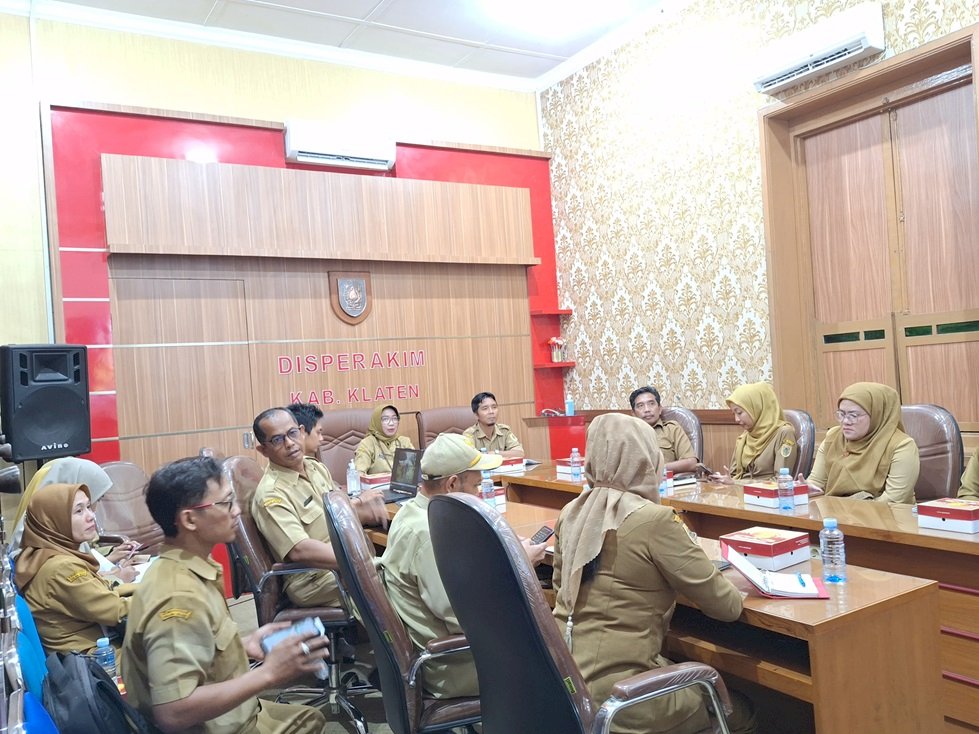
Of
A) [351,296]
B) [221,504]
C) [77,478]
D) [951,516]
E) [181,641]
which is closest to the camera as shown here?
[181,641]

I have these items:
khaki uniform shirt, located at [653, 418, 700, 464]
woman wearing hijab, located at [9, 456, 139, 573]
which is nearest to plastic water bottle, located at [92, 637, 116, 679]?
woman wearing hijab, located at [9, 456, 139, 573]

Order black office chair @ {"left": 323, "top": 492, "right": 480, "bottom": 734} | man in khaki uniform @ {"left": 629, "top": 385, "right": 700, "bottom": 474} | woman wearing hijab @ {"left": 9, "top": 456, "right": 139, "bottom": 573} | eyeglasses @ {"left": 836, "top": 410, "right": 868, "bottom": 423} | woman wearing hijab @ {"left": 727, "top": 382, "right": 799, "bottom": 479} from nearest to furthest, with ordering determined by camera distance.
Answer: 1. black office chair @ {"left": 323, "top": 492, "right": 480, "bottom": 734}
2. woman wearing hijab @ {"left": 9, "top": 456, "right": 139, "bottom": 573}
3. eyeglasses @ {"left": 836, "top": 410, "right": 868, "bottom": 423}
4. woman wearing hijab @ {"left": 727, "top": 382, "right": 799, "bottom": 479}
5. man in khaki uniform @ {"left": 629, "top": 385, "right": 700, "bottom": 474}

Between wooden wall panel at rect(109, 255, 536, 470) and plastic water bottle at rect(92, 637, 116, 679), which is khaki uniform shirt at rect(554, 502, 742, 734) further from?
wooden wall panel at rect(109, 255, 536, 470)

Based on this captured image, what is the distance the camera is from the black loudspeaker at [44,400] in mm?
3994

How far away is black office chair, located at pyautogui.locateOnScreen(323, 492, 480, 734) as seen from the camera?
79.6 inches

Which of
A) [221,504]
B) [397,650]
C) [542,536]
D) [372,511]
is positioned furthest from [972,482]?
[221,504]

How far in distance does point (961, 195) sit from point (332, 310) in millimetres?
4332

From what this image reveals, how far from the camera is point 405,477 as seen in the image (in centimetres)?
406

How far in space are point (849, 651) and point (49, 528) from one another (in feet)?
8.02

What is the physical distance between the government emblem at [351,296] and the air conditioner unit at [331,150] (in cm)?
89

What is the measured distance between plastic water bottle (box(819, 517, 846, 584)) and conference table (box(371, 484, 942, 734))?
0.04 meters

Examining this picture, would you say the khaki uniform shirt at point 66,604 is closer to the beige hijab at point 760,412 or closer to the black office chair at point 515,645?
the black office chair at point 515,645

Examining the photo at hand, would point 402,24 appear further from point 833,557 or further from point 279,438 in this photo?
point 833,557

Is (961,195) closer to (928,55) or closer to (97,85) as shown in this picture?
(928,55)
